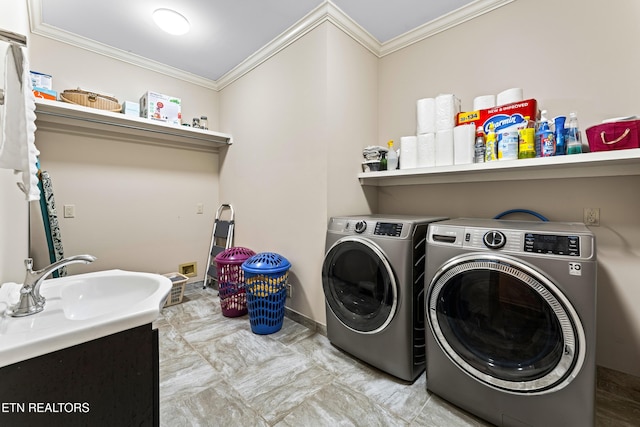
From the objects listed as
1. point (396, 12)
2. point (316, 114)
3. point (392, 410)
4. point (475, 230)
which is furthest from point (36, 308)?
point (396, 12)

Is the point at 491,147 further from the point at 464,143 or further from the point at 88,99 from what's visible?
the point at 88,99

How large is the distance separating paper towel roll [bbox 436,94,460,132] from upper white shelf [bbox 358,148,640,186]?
0.33 meters

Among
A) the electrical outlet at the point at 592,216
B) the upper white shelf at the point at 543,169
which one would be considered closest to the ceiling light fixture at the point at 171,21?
the upper white shelf at the point at 543,169

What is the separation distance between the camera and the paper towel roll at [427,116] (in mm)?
1899

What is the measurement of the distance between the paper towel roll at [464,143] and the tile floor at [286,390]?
1.40 m

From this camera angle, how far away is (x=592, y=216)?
1526mm

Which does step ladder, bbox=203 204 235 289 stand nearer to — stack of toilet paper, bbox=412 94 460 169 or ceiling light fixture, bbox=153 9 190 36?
ceiling light fixture, bbox=153 9 190 36

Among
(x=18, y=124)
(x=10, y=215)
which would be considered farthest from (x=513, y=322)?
(x=10, y=215)

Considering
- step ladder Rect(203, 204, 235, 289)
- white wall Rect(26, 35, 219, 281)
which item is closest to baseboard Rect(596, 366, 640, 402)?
step ladder Rect(203, 204, 235, 289)

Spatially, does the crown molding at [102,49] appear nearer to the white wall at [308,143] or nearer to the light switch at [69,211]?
the white wall at [308,143]

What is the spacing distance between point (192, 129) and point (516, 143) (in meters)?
2.80

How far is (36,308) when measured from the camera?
2.76 feet

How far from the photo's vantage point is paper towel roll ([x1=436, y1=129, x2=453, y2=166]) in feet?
5.84

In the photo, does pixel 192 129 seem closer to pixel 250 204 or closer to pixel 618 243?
pixel 250 204
